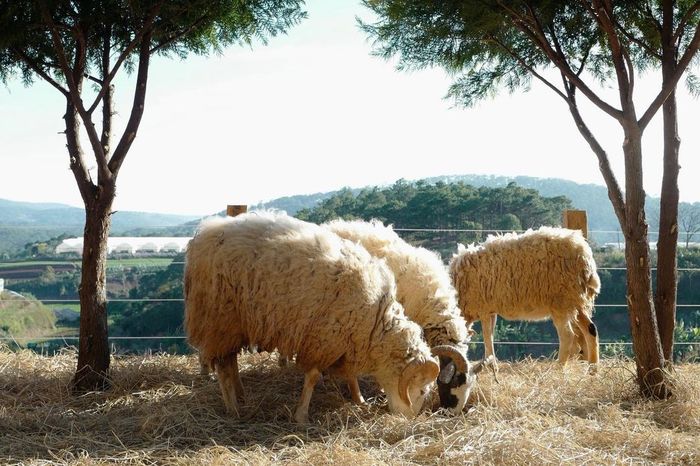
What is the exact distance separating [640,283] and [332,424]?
2664mm

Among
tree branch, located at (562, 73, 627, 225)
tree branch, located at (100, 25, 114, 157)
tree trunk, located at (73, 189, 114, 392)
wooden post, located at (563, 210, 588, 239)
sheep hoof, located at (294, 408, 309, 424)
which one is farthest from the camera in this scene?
wooden post, located at (563, 210, 588, 239)

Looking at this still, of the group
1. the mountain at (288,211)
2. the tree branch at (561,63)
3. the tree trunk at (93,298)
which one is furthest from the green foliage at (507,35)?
the tree trunk at (93,298)

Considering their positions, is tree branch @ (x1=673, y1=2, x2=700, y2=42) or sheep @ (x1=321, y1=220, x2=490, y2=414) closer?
tree branch @ (x1=673, y1=2, x2=700, y2=42)

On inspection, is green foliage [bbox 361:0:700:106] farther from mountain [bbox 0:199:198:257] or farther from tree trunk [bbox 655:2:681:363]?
mountain [bbox 0:199:198:257]

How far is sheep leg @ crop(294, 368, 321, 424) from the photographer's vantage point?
539cm

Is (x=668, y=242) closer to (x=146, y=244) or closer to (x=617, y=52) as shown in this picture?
(x=617, y=52)

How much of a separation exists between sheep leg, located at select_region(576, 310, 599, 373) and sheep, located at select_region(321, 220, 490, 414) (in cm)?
173

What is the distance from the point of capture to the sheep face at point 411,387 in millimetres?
5441

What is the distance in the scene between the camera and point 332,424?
17.3ft

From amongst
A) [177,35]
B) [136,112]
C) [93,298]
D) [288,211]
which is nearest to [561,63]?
[288,211]

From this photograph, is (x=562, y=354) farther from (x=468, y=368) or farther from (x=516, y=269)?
(x=468, y=368)

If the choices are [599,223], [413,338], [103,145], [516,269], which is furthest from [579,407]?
[599,223]

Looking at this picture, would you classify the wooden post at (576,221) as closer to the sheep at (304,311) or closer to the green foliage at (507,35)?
the green foliage at (507,35)

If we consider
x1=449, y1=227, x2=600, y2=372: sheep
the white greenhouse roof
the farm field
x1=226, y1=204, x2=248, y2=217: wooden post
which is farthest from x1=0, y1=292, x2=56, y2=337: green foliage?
x1=449, y1=227, x2=600, y2=372: sheep
